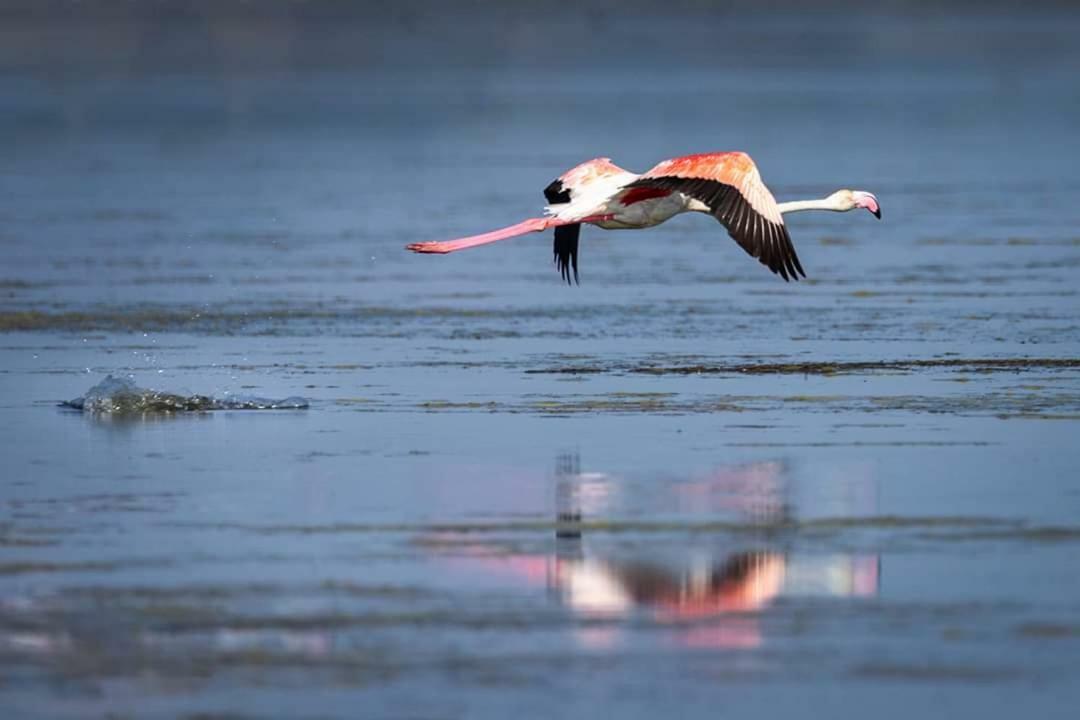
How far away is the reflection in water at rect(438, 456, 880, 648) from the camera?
8469 mm

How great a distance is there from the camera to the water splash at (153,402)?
1311 cm

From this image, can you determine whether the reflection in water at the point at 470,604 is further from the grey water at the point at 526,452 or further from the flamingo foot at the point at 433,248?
the flamingo foot at the point at 433,248

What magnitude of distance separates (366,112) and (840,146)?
13.4m

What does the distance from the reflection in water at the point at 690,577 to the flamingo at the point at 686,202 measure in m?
3.36

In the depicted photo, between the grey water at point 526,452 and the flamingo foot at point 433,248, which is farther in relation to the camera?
the flamingo foot at point 433,248

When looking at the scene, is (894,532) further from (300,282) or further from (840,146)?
(840,146)

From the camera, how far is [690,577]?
357 inches

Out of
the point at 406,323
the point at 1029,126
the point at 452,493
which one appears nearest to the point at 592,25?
the point at 1029,126

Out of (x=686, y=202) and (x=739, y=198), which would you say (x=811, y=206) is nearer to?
(x=686, y=202)

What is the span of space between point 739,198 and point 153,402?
3238 mm

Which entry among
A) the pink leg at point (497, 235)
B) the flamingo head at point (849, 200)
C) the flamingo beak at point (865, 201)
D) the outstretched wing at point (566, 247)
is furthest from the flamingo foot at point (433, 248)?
the flamingo beak at point (865, 201)

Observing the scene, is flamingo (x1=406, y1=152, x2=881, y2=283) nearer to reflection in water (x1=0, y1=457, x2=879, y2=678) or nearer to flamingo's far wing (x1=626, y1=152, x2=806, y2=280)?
flamingo's far wing (x1=626, y1=152, x2=806, y2=280)

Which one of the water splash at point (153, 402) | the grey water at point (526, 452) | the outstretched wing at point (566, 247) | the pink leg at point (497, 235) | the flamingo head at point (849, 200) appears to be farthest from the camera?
the outstretched wing at point (566, 247)

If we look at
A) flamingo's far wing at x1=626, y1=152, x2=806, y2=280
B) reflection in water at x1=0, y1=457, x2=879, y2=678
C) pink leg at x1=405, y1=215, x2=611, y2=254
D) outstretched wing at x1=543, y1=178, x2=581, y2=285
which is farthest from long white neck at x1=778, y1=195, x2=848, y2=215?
reflection in water at x1=0, y1=457, x2=879, y2=678
